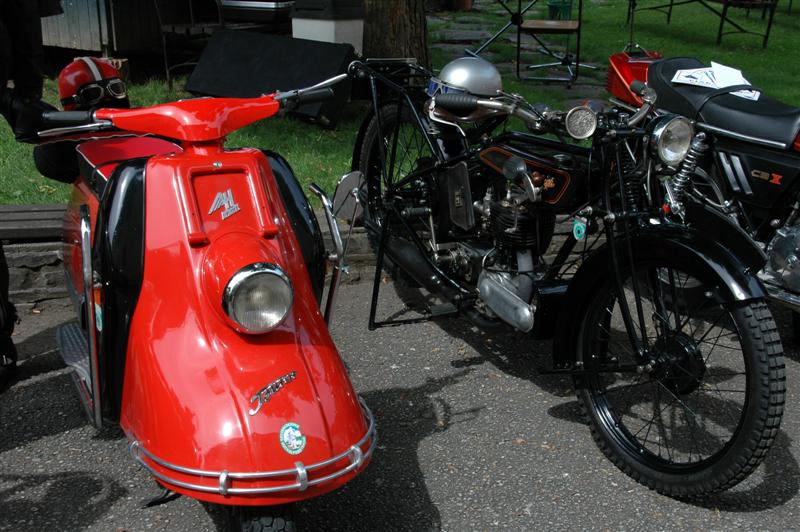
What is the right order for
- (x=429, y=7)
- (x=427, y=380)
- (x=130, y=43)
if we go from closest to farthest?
(x=427, y=380), (x=130, y=43), (x=429, y=7)

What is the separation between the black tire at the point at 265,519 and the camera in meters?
2.23

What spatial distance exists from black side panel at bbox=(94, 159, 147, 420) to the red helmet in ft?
3.82

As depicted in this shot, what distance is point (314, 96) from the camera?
2.94 meters

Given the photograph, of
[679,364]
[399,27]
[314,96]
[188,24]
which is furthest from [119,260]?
[188,24]

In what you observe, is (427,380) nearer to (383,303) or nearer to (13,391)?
(383,303)

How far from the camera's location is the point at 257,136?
6.91m

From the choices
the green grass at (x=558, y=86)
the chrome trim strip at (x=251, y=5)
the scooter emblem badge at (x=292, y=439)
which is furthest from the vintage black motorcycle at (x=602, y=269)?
the chrome trim strip at (x=251, y=5)

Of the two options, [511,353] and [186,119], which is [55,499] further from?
[511,353]

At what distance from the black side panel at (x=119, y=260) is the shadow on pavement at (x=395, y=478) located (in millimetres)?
747

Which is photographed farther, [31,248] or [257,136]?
[257,136]

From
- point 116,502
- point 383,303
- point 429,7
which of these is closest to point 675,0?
point 429,7

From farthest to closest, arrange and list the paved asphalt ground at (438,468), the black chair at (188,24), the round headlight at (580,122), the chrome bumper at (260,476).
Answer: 1. the black chair at (188,24)
2. the round headlight at (580,122)
3. the paved asphalt ground at (438,468)
4. the chrome bumper at (260,476)

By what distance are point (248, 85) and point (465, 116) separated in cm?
425

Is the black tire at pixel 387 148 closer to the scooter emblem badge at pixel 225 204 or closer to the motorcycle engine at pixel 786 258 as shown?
the motorcycle engine at pixel 786 258
